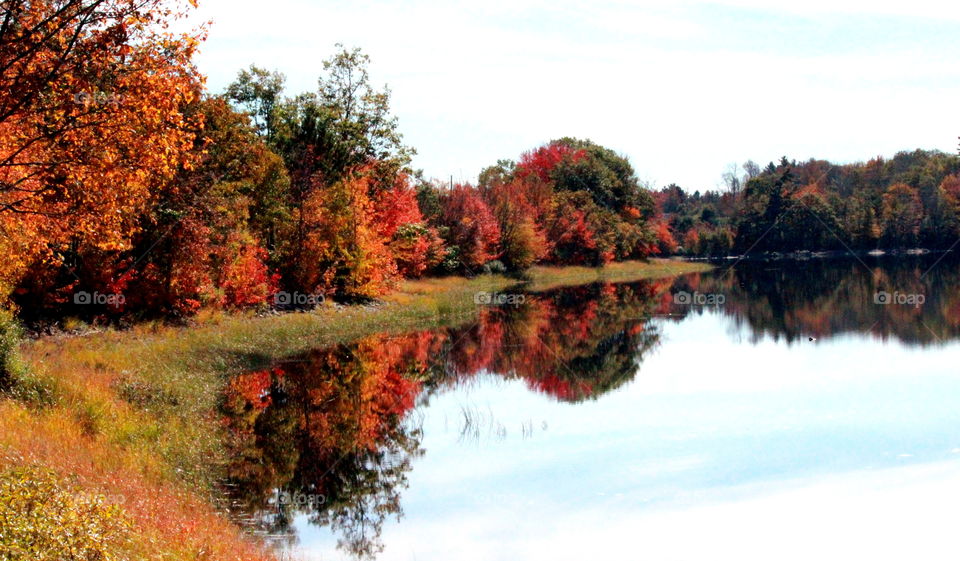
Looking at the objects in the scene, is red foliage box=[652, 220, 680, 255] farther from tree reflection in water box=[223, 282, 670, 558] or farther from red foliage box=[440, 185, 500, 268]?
tree reflection in water box=[223, 282, 670, 558]

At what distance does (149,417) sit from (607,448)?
1113cm

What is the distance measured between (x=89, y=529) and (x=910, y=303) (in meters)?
54.0

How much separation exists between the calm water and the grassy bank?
3.91 ft

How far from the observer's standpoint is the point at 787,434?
22.0 meters

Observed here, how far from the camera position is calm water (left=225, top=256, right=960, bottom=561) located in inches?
604

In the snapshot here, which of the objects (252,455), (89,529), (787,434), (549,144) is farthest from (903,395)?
(549,144)

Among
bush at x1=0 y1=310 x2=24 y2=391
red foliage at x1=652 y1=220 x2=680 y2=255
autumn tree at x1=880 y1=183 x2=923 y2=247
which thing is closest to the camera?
bush at x1=0 y1=310 x2=24 y2=391

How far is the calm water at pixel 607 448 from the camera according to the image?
1535cm

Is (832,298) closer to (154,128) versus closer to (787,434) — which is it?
(787,434)

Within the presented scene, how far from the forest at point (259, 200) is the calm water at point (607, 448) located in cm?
660

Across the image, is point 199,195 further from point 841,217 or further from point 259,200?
point 841,217

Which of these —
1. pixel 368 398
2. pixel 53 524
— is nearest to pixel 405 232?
pixel 368 398

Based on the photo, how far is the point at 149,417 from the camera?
2045 centimetres

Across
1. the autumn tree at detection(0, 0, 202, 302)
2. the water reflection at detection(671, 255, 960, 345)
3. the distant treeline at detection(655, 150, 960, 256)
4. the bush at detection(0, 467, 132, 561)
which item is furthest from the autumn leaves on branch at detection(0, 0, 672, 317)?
the distant treeline at detection(655, 150, 960, 256)
